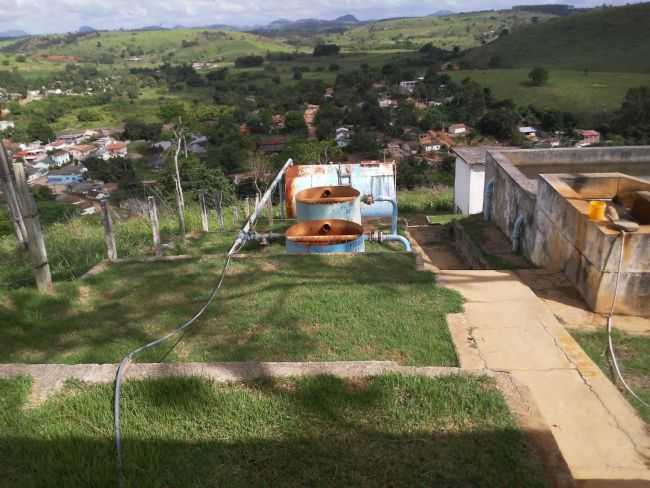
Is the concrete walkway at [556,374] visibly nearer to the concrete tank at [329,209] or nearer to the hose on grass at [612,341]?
the hose on grass at [612,341]

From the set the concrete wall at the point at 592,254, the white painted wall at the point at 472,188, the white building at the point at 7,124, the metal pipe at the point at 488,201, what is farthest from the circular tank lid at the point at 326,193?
the white building at the point at 7,124

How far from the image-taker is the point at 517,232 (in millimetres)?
9547

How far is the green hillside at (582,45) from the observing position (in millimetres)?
99375

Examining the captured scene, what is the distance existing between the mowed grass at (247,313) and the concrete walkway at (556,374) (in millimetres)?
353

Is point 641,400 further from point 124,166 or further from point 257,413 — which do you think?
point 124,166

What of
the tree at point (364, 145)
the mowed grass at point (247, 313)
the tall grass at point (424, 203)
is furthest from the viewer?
the tree at point (364, 145)

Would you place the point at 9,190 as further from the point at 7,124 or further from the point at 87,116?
the point at 87,116

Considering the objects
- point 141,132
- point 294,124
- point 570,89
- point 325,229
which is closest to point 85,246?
point 325,229

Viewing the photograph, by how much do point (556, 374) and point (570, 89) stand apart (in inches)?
3239

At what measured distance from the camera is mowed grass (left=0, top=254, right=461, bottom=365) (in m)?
4.93

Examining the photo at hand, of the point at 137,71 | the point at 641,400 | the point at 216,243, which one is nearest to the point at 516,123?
the point at 216,243

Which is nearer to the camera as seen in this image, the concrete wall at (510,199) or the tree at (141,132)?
the concrete wall at (510,199)

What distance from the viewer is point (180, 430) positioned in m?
3.46

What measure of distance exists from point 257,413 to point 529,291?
438cm
